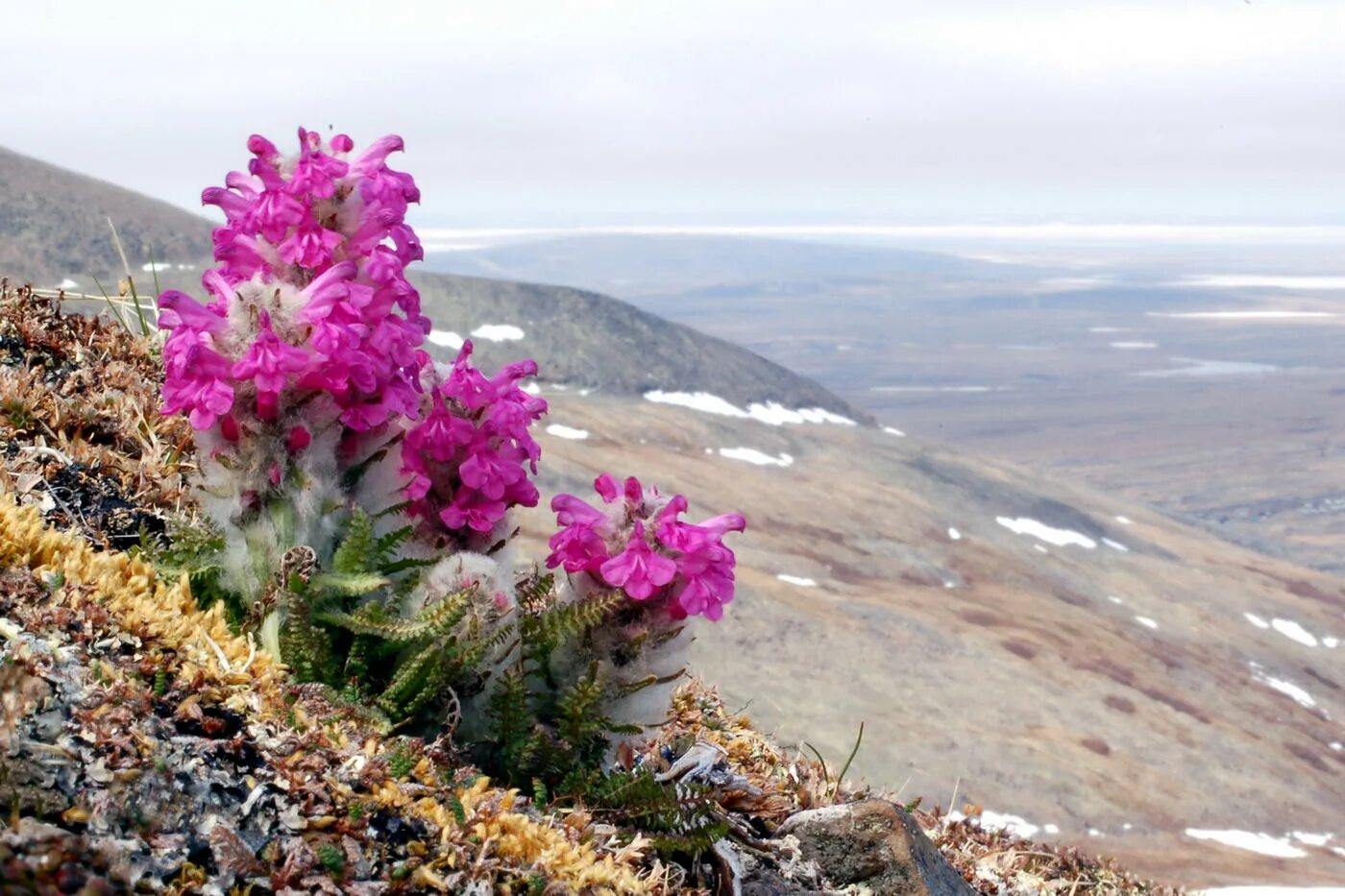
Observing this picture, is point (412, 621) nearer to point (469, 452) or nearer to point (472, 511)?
point (472, 511)

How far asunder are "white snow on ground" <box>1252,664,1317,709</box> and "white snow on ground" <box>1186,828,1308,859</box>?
81.8ft

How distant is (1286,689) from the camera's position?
66.6 meters

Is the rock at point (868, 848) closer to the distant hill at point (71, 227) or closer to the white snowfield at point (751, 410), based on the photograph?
the distant hill at point (71, 227)

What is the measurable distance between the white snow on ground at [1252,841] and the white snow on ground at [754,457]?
119 feet

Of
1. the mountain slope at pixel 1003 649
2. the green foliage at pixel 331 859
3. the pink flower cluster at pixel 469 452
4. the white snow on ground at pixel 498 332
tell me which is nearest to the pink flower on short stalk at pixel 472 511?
the pink flower cluster at pixel 469 452

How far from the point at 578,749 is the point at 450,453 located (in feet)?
3.71

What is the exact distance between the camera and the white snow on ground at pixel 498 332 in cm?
7312

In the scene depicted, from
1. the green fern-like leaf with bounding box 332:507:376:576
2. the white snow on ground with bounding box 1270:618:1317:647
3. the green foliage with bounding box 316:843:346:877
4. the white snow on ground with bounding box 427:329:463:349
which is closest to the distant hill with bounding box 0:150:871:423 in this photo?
the white snow on ground with bounding box 427:329:463:349

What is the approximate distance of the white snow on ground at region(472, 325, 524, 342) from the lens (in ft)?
240

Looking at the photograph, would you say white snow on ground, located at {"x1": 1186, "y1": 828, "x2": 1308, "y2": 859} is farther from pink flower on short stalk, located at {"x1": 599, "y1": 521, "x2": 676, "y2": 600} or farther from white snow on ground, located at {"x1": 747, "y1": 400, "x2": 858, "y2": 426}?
white snow on ground, located at {"x1": 747, "y1": 400, "x2": 858, "y2": 426}

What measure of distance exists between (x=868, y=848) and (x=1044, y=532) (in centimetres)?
8405

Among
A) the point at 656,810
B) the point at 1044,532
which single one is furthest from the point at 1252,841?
the point at 1044,532

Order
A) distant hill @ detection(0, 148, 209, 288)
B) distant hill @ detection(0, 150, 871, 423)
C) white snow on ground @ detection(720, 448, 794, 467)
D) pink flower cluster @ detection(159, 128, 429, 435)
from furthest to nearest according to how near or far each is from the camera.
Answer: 1. white snow on ground @ detection(720, 448, 794, 467)
2. distant hill @ detection(0, 150, 871, 423)
3. distant hill @ detection(0, 148, 209, 288)
4. pink flower cluster @ detection(159, 128, 429, 435)

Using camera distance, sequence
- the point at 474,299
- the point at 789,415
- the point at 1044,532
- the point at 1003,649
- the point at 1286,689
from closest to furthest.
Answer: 1. the point at 1003,649
2. the point at 1286,689
3. the point at 474,299
4. the point at 1044,532
5. the point at 789,415
